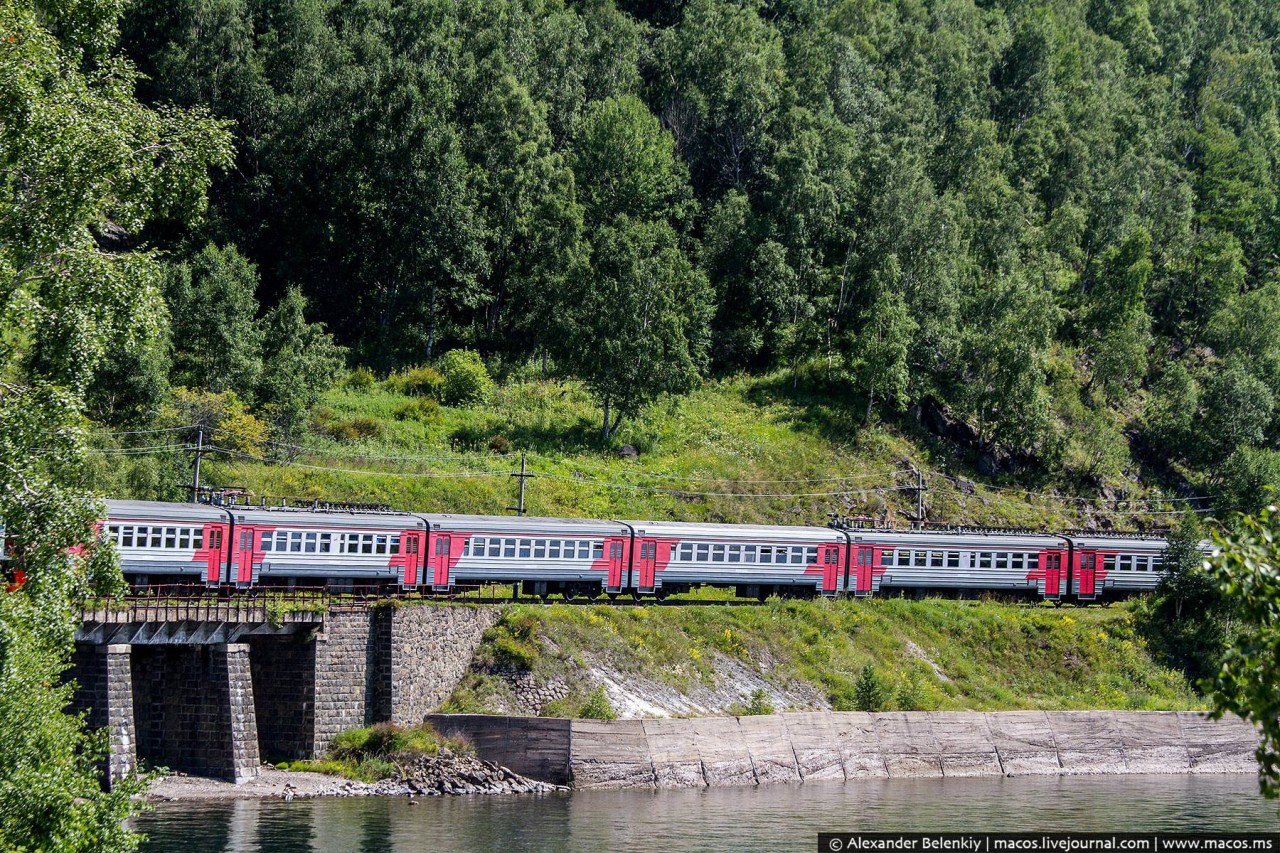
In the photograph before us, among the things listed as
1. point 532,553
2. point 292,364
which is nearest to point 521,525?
point 532,553

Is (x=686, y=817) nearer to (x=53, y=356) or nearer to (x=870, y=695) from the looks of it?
(x=870, y=695)

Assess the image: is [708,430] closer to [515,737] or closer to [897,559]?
[897,559]

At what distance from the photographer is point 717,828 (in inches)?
1455

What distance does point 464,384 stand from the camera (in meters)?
73.4

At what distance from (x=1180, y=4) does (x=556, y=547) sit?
120190 millimetres

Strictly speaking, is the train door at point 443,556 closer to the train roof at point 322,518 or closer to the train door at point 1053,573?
the train roof at point 322,518

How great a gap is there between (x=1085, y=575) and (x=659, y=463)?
20225 millimetres

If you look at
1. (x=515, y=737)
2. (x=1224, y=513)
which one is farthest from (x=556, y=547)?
(x=1224, y=513)

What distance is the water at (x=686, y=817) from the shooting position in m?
34.0

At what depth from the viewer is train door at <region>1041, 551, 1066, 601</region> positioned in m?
61.9

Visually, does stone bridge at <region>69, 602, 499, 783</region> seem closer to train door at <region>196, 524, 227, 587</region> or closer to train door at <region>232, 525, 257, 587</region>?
train door at <region>196, 524, 227, 587</region>

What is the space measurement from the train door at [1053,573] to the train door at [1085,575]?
608 mm

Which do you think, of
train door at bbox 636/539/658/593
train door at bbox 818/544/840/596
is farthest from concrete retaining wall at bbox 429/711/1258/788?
train door at bbox 818/544/840/596

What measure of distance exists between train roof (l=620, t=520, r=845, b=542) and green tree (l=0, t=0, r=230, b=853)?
32054 mm
